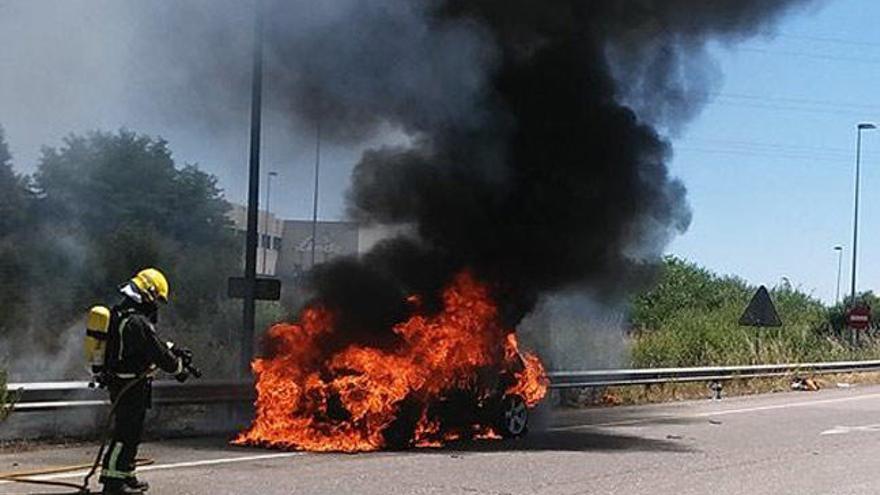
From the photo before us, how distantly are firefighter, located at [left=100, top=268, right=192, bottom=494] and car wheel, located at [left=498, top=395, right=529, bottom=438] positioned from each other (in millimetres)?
4805

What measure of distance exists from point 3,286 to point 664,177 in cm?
1194

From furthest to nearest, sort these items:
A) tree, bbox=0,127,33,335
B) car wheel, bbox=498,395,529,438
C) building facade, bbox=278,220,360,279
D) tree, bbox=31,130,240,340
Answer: tree, bbox=31,130,240,340 < tree, bbox=0,127,33,335 < building facade, bbox=278,220,360,279 < car wheel, bbox=498,395,529,438

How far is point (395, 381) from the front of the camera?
1077 cm

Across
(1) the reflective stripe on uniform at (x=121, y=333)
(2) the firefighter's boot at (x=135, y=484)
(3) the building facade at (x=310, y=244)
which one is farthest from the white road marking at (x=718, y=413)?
(1) the reflective stripe on uniform at (x=121, y=333)

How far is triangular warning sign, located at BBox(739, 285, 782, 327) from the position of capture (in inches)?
865

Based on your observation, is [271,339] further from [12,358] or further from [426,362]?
[12,358]

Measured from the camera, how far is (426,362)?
1121cm

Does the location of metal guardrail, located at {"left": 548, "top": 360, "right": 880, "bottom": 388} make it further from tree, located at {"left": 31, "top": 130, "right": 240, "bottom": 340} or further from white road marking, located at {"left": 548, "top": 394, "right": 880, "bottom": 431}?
tree, located at {"left": 31, "top": 130, "right": 240, "bottom": 340}

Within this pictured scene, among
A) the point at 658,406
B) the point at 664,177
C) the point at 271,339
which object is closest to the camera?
the point at 271,339

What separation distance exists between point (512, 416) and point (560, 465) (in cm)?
193

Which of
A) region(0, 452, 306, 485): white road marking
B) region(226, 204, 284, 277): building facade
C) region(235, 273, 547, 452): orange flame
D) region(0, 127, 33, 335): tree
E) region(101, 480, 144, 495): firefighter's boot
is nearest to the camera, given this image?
region(101, 480, 144, 495): firefighter's boot

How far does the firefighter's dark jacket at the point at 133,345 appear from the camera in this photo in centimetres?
770

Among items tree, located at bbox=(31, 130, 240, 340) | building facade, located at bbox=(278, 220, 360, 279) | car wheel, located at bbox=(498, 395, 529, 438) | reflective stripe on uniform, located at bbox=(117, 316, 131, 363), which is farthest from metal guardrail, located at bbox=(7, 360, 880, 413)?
tree, located at bbox=(31, 130, 240, 340)

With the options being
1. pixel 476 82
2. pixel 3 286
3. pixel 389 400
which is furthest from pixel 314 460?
pixel 3 286
